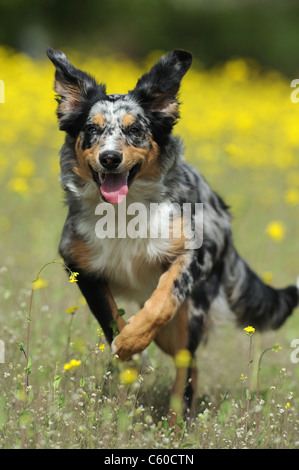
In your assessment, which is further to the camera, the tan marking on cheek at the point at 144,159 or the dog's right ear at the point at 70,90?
the dog's right ear at the point at 70,90

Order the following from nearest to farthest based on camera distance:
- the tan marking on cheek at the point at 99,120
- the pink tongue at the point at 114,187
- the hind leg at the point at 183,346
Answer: the pink tongue at the point at 114,187 < the tan marking on cheek at the point at 99,120 < the hind leg at the point at 183,346

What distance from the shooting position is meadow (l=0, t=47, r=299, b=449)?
380 cm

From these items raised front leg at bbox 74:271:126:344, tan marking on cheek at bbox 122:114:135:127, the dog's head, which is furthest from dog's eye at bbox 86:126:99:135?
raised front leg at bbox 74:271:126:344

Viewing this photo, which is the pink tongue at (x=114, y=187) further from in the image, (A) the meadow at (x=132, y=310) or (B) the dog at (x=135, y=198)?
(A) the meadow at (x=132, y=310)

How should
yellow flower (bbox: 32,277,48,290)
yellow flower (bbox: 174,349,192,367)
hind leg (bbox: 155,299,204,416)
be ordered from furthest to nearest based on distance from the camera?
hind leg (bbox: 155,299,204,416), yellow flower (bbox: 174,349,192,367), yellow flower (bbox: 32,277,48,290)

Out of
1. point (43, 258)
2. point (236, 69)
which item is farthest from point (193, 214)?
point (236, 69)

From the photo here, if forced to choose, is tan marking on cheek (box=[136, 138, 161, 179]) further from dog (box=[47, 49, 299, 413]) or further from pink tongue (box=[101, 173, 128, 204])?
pink tongue (box=[101, 173, 128, 204])

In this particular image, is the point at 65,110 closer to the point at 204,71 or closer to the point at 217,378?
the point at 217,378

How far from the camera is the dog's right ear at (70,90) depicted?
445 centimetres

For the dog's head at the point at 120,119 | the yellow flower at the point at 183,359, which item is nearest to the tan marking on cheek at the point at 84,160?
the dog's head at the point at 120,119

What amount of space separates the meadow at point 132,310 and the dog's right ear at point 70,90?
39.6 inches

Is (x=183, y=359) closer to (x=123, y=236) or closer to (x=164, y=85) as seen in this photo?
(x=123, y=236)

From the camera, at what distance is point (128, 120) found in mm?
4273

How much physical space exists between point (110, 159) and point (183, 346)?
137 centimetres
